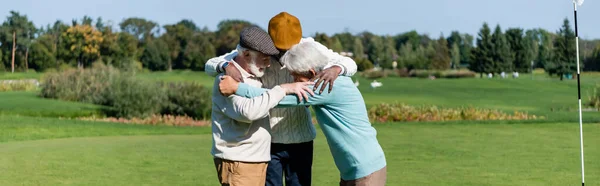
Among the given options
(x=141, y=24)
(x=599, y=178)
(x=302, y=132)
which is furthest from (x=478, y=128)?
(x=141, y=24)

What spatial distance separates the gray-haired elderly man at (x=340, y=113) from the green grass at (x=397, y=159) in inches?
151

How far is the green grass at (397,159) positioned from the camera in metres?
8.58

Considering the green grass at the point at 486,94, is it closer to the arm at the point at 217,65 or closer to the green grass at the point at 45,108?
the green grass at the point at 45,108

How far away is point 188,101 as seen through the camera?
77.0 feet

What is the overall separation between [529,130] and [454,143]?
3.31 meters

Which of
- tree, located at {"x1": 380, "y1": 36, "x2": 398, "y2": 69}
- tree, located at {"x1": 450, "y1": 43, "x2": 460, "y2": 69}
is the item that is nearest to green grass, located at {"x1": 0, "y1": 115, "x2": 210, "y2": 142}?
tree, located at {"x1": 380, "y1": 36, "x2": 398, "y2": 69}

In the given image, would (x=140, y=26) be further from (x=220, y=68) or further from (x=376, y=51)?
(x=220, y=68)

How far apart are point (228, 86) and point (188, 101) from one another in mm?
19553

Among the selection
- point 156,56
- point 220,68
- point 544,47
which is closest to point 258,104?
point 220,68

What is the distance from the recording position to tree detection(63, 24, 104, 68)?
193ft

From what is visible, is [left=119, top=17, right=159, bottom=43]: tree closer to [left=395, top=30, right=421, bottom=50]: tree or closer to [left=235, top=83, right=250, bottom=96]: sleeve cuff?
[left=395, top=30, right=421, bottom=50]: tree

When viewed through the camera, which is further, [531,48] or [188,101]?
[531,48]

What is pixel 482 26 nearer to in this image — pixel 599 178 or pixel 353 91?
pixel 599 178

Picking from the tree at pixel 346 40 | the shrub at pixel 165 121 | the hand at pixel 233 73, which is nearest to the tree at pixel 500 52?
the tree at pixel 346 40
